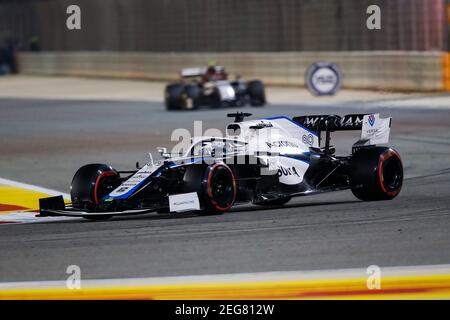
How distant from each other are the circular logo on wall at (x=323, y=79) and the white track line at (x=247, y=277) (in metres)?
24.0

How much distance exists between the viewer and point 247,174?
491 inches

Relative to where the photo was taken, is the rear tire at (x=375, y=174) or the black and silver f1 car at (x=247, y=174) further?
the rear tire at (x=375, y=174)

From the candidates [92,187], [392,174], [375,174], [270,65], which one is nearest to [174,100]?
[270,65]

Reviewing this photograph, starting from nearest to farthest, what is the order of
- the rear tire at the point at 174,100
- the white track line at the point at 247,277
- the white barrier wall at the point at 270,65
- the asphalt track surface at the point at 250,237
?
the white track line at the point at 247,277 → the asphalt track surface at the point at 250,237 → the rear tire at the point at 174,100 → the white barrier wall at the point at 270,65

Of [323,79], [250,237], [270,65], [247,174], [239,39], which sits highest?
[239,39]

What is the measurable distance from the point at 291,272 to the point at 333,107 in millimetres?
19915

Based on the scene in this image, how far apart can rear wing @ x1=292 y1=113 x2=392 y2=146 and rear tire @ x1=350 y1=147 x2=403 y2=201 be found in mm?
292

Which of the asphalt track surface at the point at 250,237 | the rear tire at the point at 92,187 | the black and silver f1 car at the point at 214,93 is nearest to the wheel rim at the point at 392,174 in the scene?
the asphalt track surface at the point at 250,237

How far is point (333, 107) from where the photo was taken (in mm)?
28531

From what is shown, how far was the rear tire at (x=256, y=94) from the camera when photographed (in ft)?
98.8

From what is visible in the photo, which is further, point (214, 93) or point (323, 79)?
point (323, 79)

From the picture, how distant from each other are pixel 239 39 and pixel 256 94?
40.3 feet

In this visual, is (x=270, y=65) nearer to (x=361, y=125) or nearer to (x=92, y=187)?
(x=361, y=125)

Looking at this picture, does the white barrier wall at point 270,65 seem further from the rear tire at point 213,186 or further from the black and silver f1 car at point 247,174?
the rear tire at point 213,186
